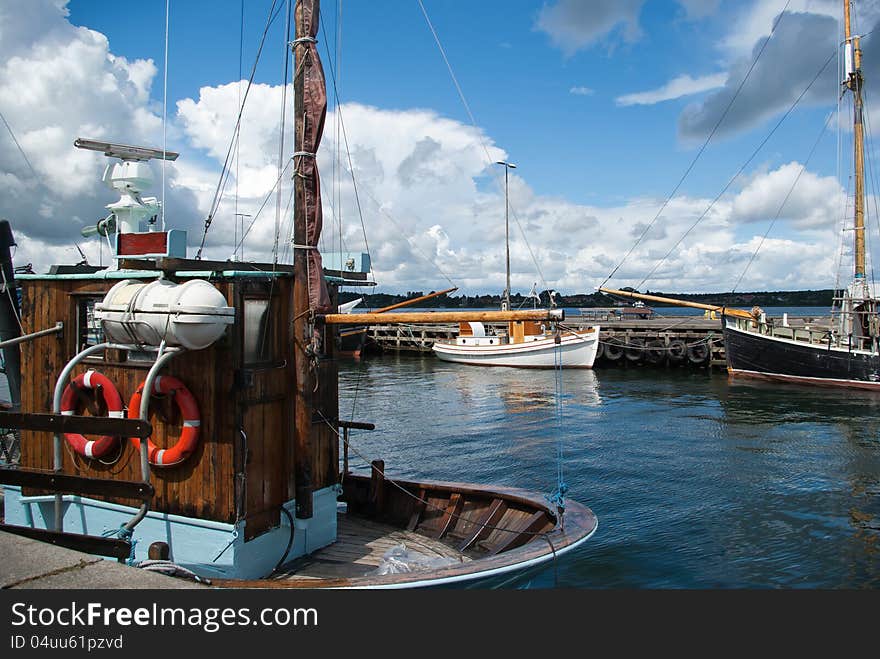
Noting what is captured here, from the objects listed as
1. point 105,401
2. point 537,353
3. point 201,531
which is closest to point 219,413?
point 201,531

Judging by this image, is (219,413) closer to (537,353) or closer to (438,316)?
(438,316)

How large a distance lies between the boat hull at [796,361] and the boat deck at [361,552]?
29.7 m

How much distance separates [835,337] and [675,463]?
68.6 ft

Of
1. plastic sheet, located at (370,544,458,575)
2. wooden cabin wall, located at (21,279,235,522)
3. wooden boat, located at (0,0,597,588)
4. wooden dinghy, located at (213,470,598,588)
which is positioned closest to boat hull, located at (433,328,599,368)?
wooden dinghy, located at (213,470,598,588)

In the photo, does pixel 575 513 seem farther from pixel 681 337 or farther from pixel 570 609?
pixel 681 337

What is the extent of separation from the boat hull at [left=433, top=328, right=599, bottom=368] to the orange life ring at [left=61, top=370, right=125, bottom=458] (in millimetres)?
34831

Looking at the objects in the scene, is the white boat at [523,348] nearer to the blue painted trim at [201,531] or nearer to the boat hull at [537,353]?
the boat hull at [537,353]

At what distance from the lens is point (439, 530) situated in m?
10.2

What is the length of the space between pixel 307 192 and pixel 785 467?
15437 millimetres

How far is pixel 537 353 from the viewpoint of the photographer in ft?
146

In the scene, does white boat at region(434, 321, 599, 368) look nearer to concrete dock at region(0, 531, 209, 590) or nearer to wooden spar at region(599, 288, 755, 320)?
wooden spar at region(599, 288, 755, 320)

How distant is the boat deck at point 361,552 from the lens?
27.1 ft

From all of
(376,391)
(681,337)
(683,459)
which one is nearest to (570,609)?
(683,459)

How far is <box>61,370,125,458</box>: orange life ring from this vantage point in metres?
7.93
